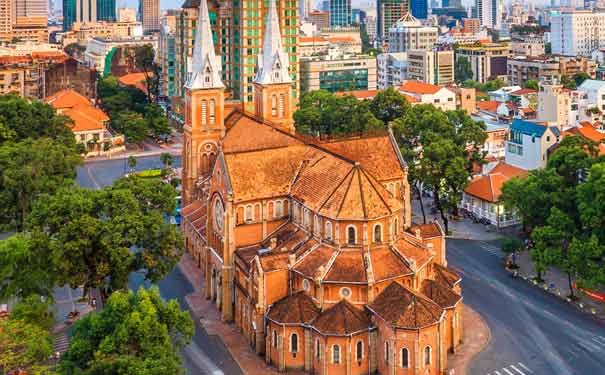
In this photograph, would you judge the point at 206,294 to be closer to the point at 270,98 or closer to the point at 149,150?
the point at 270,98

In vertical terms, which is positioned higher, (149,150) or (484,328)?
(149,150)

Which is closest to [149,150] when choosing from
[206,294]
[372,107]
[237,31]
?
[237,31]

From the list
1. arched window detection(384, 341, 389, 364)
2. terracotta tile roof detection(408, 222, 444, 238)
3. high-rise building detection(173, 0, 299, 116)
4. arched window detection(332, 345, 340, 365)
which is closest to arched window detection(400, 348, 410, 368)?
arched window detection(384, 341, 389, 364)

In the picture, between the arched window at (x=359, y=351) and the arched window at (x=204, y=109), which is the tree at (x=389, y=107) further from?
the arched window at (x=359, y=351)

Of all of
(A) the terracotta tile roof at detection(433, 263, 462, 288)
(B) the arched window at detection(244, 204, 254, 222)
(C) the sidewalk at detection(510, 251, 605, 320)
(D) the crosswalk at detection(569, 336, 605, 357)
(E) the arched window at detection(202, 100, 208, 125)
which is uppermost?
(E) the arched window at detection(202, 100, 208, 125)

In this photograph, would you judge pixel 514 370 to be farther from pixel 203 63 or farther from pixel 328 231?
pixel 203 63

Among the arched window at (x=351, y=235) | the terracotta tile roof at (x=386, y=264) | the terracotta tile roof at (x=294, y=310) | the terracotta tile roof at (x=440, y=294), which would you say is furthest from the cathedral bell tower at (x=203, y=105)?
the terracotta tile roof at (x=440, y=294)

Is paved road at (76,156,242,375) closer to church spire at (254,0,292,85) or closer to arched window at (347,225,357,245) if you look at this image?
arched window at (347,225,357,245)
